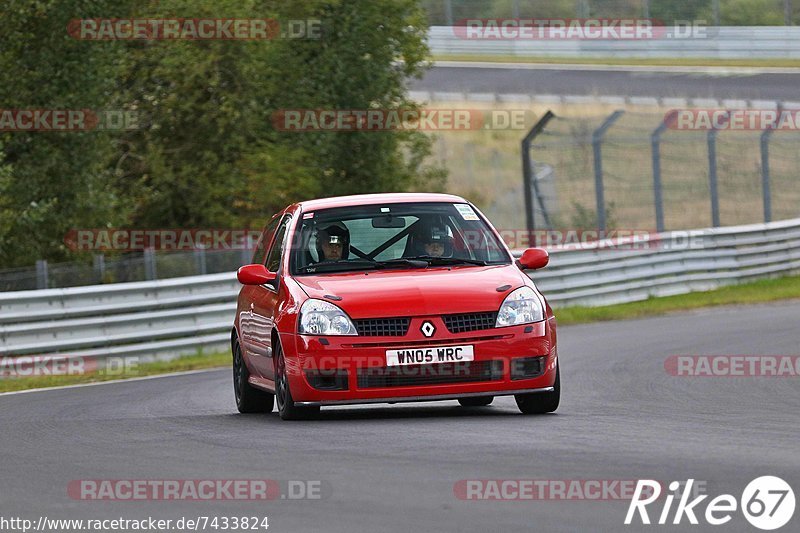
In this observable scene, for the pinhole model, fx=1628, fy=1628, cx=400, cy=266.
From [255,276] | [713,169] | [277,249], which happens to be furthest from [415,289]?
[713,169]

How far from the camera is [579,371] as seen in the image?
14.6 meters

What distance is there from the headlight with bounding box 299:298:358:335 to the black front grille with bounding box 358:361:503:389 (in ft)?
0.94

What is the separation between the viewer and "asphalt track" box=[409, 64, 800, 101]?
42062 millimetres

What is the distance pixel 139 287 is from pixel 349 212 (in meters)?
8.63

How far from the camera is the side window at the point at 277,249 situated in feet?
Result: 37.7

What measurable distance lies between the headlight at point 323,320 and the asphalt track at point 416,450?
0.57m

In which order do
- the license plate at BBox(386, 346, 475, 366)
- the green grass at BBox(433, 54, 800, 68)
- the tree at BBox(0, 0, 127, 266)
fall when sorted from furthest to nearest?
the green grass at BBox(433, 54, 800, 68) < the tree at BBox(0, 0, 127, 266) < the license plate at BBox(386, 346, 475, 366)

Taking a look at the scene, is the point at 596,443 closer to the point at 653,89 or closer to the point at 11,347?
the point at 11,347

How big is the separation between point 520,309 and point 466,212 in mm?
1407

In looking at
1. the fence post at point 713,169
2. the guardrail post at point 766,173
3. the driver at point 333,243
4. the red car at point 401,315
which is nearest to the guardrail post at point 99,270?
the red car at point 401,315

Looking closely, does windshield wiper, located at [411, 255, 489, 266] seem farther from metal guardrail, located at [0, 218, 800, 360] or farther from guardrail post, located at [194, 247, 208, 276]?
guardrail post, located at [194, 247, 208, 276]

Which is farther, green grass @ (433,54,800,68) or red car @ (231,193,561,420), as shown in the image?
green grass @ (433,54,800,68)

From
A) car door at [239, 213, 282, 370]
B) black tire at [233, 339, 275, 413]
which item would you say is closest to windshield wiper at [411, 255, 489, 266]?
car door at [239, 213, 282, 370]

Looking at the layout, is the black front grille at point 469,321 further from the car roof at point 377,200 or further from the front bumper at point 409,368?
the car roof at point 377,200
